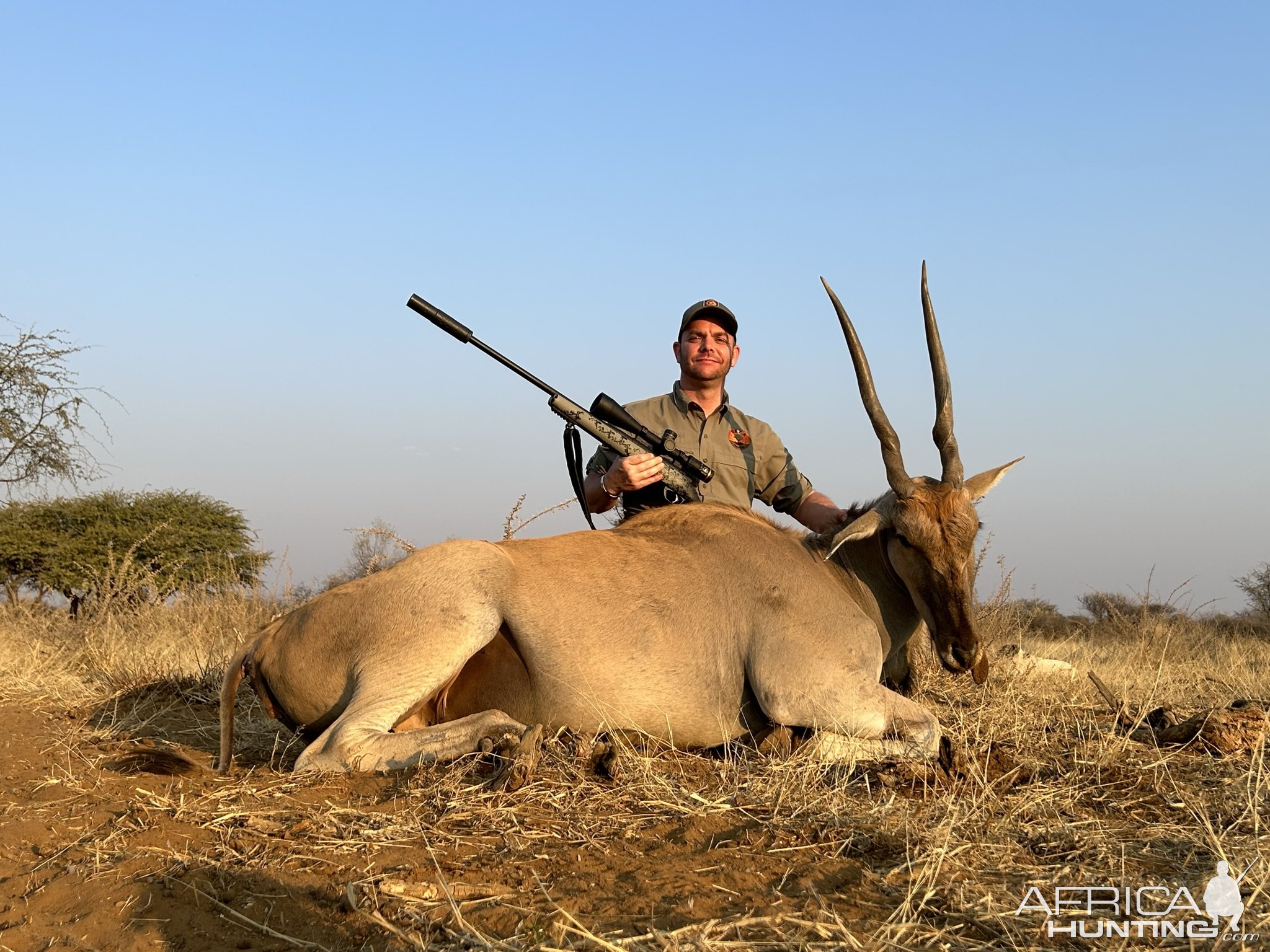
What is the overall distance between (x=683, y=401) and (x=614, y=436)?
1.29 m

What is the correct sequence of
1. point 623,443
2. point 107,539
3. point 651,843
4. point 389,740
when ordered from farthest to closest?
1. point 107,539
2. point 623,443
3. point 389,740
4. point 651,843

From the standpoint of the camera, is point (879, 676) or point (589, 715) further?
point (879, 676)

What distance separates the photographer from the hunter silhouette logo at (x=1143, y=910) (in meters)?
2.47

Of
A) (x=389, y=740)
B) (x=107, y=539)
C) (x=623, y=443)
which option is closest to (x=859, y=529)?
(x=623, y=443)

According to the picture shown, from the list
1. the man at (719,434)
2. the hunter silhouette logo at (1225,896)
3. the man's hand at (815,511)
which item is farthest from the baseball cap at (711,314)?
the hunter silhouette logo at (1225,896)

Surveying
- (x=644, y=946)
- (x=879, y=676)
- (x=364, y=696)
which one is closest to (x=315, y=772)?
(x=364, y=696)

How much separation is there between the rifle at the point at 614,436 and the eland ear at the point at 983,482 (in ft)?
5.30

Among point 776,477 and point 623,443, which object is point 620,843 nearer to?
point 623,443

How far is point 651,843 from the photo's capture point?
3.24 meters

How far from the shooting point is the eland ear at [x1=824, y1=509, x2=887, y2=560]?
496 cm

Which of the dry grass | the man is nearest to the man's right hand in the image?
the man

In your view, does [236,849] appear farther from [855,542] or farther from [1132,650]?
[1132,650]

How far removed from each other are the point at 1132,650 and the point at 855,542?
5.15 meters

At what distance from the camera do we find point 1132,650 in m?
9.18
